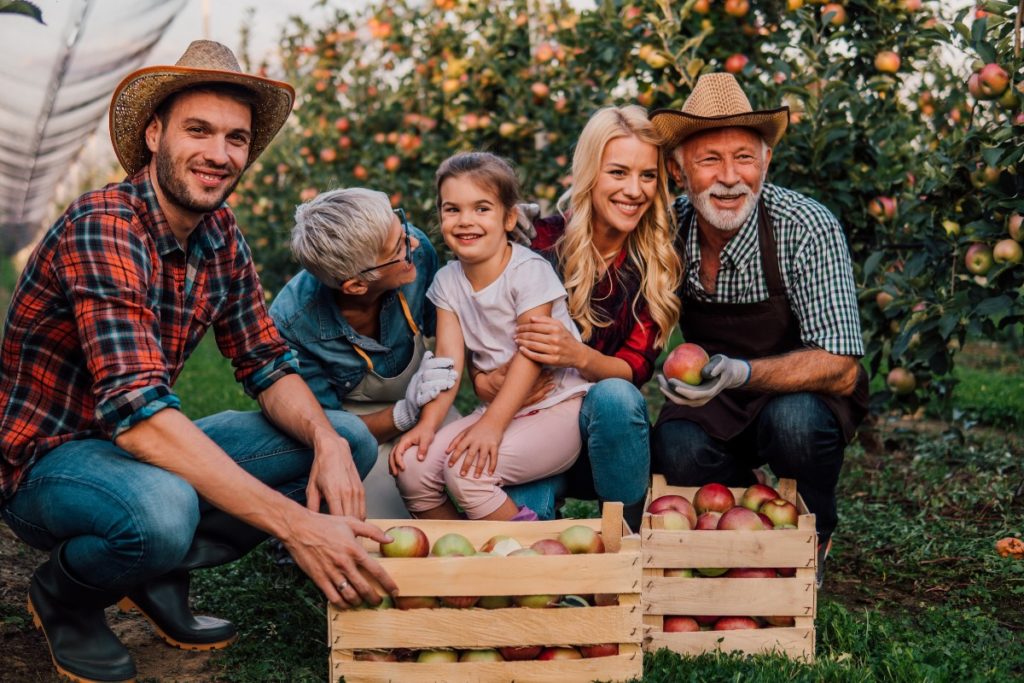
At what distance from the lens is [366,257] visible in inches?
117

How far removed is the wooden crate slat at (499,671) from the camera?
234cm

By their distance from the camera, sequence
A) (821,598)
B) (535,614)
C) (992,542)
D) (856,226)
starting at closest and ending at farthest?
(535,614) → (821,598) → (992,542) → (856,226)

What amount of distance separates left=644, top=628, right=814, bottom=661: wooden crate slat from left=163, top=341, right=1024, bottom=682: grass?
0.04 m

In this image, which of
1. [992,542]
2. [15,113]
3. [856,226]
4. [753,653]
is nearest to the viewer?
[753,653]

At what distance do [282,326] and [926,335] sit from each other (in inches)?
95.3

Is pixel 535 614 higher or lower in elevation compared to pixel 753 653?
higher

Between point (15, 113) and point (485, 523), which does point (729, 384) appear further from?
point (15, 113)

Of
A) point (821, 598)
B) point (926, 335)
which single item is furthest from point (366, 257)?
point (926, 335)

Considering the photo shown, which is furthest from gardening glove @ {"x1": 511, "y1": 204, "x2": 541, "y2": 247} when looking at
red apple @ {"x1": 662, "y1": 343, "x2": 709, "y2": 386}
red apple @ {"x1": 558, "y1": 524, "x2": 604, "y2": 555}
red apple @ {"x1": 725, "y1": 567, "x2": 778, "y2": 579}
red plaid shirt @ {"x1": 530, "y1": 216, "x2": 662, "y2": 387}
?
red apple @ {"x1": 725, "y1": 567, "x2": 778, "y2": 579}

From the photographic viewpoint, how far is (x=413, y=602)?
7.72 ft

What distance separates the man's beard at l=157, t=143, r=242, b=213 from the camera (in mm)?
2568

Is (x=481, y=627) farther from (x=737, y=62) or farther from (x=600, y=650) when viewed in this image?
(x=737, y=62)

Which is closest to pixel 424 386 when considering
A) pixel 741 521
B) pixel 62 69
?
pixel 741 521

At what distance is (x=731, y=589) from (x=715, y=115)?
4.58ft
